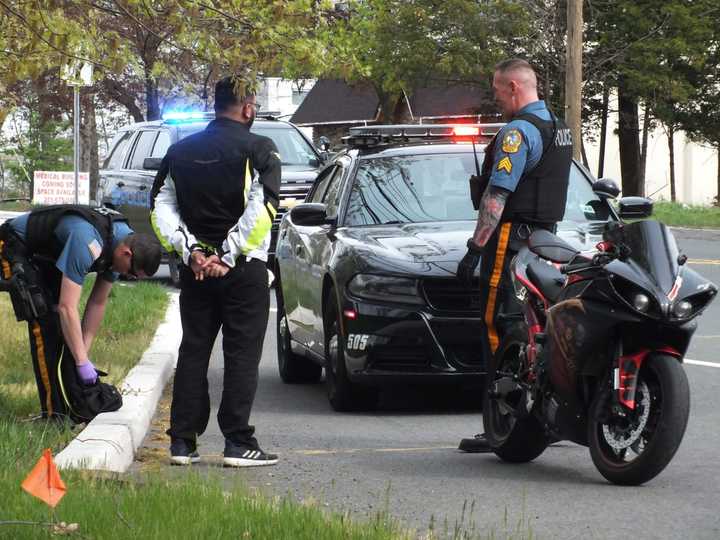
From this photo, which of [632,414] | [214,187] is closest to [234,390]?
[214,187]

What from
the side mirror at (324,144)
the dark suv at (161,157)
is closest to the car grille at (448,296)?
the dark suv at (161,157)

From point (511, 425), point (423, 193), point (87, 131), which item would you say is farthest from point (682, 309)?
point (87, 131)

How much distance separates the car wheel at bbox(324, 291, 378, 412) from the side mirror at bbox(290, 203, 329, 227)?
0.48 meters

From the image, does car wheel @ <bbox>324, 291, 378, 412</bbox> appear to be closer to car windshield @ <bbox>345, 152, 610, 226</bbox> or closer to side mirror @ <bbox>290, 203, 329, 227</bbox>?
side mirror @ <bbox>290, 203, 329, 227</bbox>

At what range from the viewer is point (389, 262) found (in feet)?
30.3

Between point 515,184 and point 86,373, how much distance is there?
2.49 metres

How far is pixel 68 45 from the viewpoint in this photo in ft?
28.8

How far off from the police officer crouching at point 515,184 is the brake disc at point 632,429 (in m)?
1.22

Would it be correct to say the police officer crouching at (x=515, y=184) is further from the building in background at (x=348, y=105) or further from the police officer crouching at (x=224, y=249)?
the building in background at (x=348, y=105)

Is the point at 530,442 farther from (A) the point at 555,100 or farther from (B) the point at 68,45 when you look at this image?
(A) the point at 555,100

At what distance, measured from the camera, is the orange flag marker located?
4.75 meters

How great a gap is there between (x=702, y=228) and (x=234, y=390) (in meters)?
26.1

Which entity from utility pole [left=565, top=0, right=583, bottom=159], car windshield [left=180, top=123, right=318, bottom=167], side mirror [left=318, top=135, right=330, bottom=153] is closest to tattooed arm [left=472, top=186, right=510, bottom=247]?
car windshield [left=180, top=123, right=318, bottom=167]

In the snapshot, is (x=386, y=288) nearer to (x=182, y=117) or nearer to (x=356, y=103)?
(x=182, y=117)
